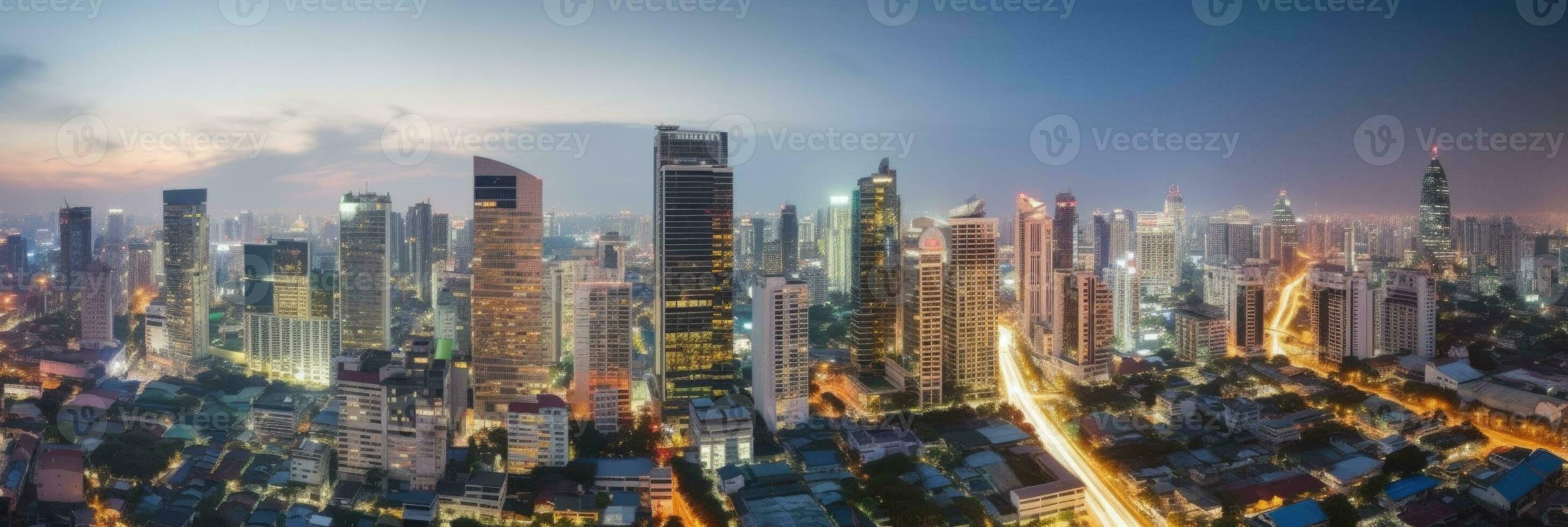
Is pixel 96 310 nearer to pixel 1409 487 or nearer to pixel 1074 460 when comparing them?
pixel 1074 460

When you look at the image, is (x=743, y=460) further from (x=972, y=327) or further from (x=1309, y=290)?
(x=1309, y=290)

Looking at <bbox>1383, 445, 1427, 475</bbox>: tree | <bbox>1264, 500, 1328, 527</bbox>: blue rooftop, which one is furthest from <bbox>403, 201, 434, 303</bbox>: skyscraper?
<bbox>1383, 445, 1427, 475</bbox>: tree

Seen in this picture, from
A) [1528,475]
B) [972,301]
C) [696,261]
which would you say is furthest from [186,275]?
[1528,475]

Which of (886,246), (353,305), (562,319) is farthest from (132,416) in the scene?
(886,246)

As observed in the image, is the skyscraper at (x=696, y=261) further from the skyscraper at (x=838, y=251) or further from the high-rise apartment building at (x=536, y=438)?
the skyscraper at (x=838, y=251)

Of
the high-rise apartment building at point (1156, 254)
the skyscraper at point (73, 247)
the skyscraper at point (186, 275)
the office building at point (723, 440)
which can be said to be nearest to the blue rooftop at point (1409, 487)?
the office building at point (723, 440)
